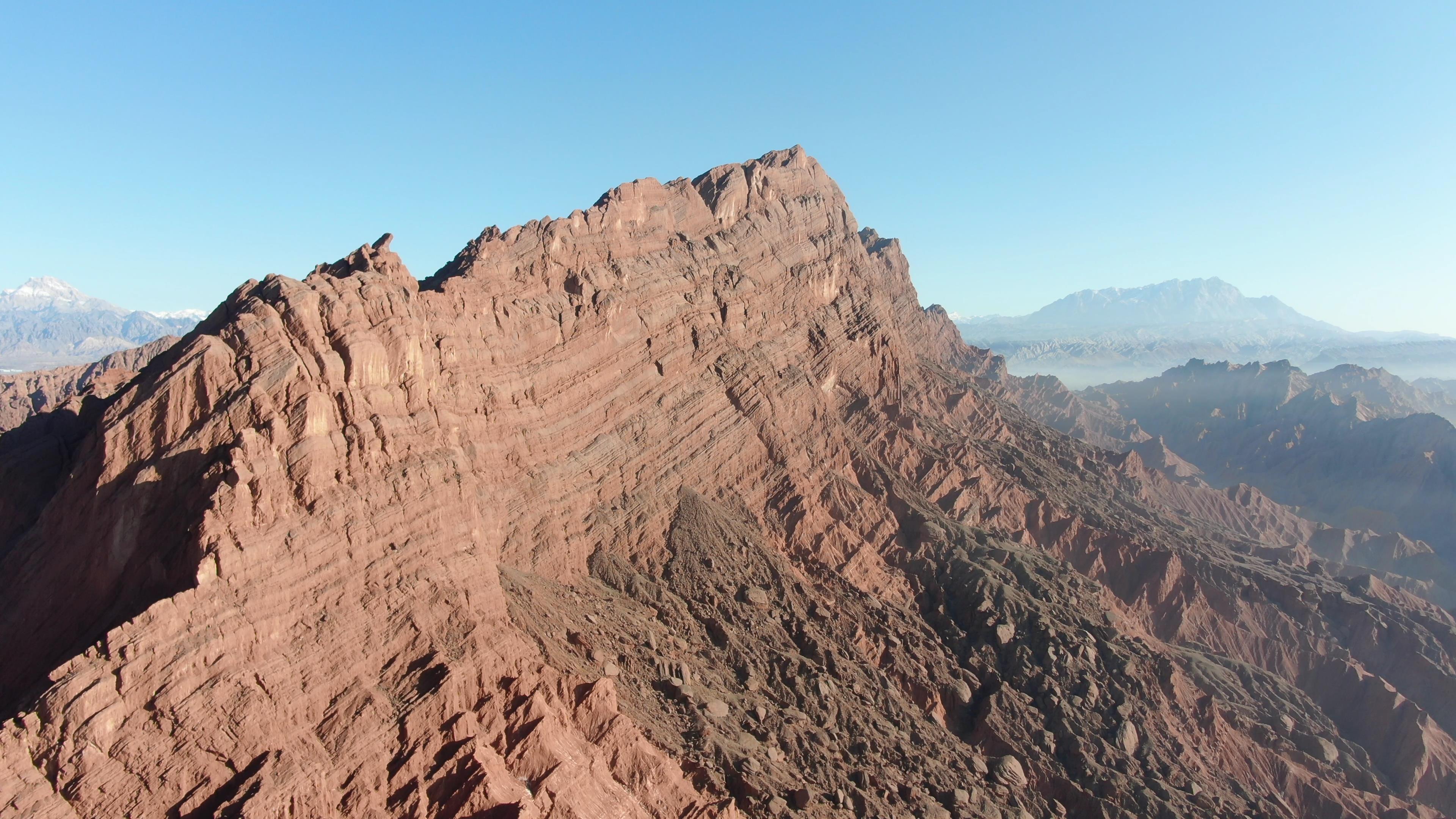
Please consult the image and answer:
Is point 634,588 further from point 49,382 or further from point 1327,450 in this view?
point 1327,450

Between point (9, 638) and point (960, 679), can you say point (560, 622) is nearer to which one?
point (9, 638)

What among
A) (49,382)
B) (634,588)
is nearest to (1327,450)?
(634,588)

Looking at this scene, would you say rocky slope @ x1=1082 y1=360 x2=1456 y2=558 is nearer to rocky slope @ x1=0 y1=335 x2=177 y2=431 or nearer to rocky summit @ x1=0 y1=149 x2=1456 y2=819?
rocky summit @ x1=0 y1=149 x2=1456 y2=819

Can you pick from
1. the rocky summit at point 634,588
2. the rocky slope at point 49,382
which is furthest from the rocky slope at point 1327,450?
the rocky slope at point 49,382

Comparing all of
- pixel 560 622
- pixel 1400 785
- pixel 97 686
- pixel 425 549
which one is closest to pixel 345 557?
pixel 425 549

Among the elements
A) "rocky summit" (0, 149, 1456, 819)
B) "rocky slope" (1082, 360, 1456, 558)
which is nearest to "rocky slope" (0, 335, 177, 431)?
"rocky summit" (0, 149, 1456, 819)

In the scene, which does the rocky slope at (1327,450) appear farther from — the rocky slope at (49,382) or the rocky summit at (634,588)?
the rocky slope at (49,382)

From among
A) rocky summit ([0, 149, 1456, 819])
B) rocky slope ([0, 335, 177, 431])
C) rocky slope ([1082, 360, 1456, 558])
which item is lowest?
rocky slope ([1082, 360, 1456, 558])
